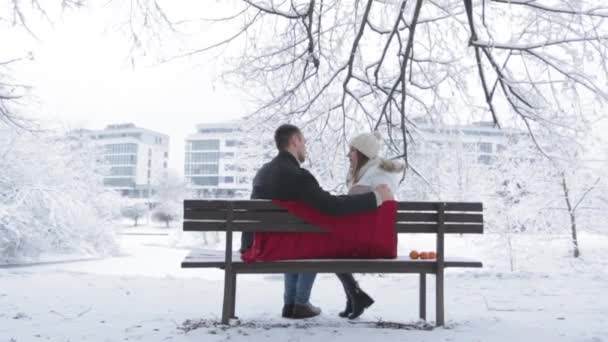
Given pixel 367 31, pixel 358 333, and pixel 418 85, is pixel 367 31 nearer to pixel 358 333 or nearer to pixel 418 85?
pixel 418 85

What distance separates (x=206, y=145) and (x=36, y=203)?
8566 cm

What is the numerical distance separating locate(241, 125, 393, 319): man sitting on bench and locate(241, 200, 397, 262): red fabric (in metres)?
0.06

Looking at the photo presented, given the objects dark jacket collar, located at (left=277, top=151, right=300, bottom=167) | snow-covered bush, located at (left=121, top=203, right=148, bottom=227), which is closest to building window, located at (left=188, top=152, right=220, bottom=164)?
snow-covered bush, located at (left=121, top=203, right=148, bottom=227)

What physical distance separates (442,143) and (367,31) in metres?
3.15

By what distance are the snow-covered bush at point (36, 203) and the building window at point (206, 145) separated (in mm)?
76781

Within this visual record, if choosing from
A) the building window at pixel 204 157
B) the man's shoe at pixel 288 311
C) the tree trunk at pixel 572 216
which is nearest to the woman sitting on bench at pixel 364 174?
the man's shoe at pixel 288 311

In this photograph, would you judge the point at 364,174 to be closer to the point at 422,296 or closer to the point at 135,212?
the point at 422,296

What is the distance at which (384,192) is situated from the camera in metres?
3.40

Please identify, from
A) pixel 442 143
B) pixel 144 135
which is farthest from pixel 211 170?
pixel 442 143

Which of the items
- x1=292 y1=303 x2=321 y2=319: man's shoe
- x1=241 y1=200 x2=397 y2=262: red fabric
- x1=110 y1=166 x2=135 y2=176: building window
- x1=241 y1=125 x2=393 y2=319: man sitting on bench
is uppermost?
x1=110 y1=166 x2=135 y2=176: building window

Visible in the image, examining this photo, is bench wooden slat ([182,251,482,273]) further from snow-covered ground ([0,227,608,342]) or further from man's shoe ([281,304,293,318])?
man's shoe ([281,304,293,318])

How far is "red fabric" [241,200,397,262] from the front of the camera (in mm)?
3316

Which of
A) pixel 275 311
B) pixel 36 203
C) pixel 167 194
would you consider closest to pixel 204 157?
pixel 167 194

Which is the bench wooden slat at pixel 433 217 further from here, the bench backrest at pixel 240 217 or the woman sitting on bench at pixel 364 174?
the woman sitting on bench at pixel 364 174
